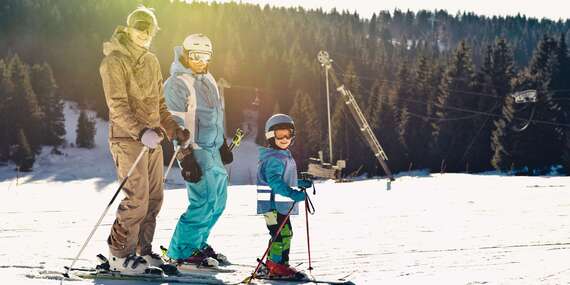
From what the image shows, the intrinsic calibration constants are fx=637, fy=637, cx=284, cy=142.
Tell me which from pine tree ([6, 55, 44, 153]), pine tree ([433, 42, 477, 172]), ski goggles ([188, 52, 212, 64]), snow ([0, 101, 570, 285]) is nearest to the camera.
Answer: snow ([0, 101, 570, 285])

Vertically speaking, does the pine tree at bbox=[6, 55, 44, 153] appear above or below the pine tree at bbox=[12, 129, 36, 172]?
above

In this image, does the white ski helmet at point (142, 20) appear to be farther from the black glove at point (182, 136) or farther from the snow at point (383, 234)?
the snow at point (383, 234)

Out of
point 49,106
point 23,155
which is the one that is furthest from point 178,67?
point 49,106

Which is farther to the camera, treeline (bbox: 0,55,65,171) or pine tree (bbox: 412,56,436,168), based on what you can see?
treeline (bbox: 0,55,65,171)

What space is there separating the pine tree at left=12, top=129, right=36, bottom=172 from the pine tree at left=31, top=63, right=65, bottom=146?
13.6ft

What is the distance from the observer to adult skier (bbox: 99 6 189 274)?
4.98 metres

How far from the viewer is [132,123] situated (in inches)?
194

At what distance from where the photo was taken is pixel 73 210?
10734 millimetres

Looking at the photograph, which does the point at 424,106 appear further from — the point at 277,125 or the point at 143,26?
the point at 143,26

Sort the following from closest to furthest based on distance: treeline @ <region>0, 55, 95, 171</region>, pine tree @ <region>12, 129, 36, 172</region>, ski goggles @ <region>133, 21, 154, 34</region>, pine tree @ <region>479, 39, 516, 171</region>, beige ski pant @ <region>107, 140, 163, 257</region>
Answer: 1. beige ski pant @ <region>107, 140, 163, 257</region>
2. ski goggles @ <region>133, 21, 154, 34</region>
3. pine tree @ <region>479, 39, 516, 171</region>
4. pine tree @ <region>12, 129, 36, 172</region>
5. treeline @ <region>0, 55, 95, 171</region>

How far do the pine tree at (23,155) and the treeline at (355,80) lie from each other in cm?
1901

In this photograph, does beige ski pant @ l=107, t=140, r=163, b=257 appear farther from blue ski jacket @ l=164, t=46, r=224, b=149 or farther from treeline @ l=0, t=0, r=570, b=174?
treeline @ l=0, t=0, r=570, b=174

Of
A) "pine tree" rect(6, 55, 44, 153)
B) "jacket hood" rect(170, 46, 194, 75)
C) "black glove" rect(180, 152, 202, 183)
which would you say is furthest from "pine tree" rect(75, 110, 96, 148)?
"black glove" rect(180, 152, 202, 183)

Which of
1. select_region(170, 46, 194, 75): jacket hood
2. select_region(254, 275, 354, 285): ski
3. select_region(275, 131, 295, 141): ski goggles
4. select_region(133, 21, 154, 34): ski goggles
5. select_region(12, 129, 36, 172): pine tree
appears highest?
select_region(133, 21, 154, 34): ski goggles
